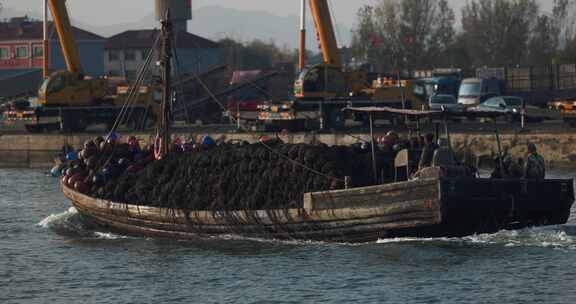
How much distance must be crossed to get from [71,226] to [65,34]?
1160 inches

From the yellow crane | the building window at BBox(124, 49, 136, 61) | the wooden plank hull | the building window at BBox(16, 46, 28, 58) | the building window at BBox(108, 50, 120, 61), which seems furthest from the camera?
the building window at BBox(108, 50, 120, 61)

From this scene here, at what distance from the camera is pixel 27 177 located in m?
47.1

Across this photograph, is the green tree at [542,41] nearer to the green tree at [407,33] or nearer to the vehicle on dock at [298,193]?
the green tree at [407,33]

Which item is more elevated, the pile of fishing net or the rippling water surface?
the pile of fishing net

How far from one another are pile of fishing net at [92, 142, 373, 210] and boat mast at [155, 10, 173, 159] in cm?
117

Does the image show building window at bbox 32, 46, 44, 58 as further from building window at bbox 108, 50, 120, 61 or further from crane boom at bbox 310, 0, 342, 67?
crane boom at bbox 310, 0, 342, 67

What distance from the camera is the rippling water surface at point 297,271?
21.0 m

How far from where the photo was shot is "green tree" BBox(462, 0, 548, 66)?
108 m

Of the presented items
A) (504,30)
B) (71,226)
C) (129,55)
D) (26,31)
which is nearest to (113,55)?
(129,55)

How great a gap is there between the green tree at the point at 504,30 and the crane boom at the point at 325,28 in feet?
182

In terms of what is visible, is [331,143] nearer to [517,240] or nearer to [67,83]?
[67,83]

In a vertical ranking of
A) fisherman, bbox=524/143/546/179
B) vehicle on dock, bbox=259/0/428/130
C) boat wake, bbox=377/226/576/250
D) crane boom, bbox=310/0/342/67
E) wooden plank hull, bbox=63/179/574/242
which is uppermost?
crane boom, bbox=310/0/342/67

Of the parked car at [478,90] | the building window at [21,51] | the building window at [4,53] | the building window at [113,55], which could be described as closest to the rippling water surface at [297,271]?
the parked car at [478,90]

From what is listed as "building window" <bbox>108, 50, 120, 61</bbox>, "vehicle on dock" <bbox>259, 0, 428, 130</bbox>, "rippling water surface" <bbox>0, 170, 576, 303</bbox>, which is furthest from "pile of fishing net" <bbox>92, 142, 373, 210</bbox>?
"building window" <bbox>108, 50, 120, 61</bbox>
